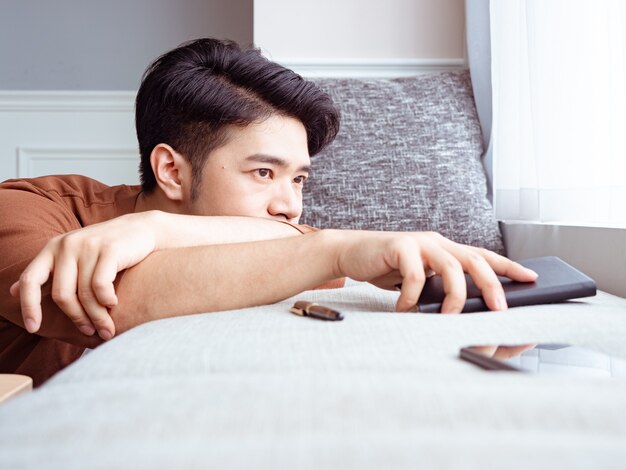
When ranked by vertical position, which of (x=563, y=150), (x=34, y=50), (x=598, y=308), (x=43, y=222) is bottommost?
(x=598, y=308)

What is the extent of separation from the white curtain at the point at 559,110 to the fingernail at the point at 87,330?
0.91m

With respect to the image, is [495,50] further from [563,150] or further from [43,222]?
[43,222]

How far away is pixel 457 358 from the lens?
0.52 m

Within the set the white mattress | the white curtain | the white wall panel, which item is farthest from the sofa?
the white wall panel

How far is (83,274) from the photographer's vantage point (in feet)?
2.67

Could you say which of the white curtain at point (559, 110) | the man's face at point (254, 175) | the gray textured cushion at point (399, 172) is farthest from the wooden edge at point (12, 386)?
the gray textured cushion at point (399, 172)

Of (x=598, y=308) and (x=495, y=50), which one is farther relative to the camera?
(x=495, y=50)

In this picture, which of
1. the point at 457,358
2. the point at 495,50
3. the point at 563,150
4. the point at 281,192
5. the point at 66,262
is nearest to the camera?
Result: the point at 457,358

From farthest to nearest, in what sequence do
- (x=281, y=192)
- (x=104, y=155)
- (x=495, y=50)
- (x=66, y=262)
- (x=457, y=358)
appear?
(x=104, y=155)
(x=495, y=50)
(x=281, y=192)
(x=66, y=262)
(x=457, y=358)

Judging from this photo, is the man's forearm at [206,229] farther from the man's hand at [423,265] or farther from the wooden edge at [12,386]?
the wooden edge at [12,386]

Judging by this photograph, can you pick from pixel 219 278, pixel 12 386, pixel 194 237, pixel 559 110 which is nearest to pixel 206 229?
pixel 194 237

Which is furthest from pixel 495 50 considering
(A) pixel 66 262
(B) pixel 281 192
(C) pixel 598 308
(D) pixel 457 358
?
(D) pixel 457 358

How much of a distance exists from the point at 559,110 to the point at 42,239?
3.69 ft

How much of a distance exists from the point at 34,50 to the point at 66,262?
2.59 meters
